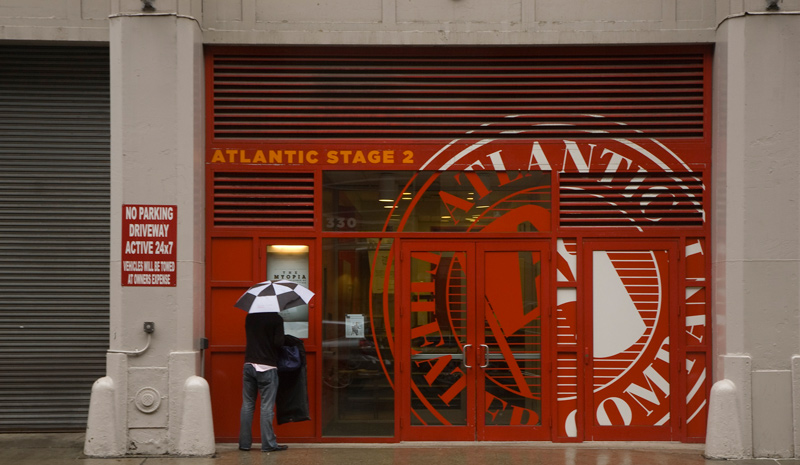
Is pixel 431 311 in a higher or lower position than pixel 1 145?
lower

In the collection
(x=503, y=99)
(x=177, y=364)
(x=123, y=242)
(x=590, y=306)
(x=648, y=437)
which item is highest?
(x=503, y=99)

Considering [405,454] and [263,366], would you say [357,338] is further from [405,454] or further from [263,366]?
[405,454]

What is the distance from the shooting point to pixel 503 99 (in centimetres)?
962

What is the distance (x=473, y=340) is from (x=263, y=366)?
2454 millimetres

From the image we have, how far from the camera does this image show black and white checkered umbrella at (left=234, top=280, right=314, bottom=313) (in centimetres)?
852

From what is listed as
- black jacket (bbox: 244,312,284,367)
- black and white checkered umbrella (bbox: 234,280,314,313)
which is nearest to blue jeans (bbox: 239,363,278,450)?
black jacket (bbox: 244,312,284,367)

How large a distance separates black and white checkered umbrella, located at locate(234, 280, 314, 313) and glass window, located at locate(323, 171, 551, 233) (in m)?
1.06

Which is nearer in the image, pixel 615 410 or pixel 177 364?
pixel 177 364

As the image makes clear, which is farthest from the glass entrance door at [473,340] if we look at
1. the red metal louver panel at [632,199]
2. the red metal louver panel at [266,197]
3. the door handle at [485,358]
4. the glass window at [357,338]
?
the red metal louver panel at [266,197]

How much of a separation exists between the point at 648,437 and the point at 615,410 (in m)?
0.49

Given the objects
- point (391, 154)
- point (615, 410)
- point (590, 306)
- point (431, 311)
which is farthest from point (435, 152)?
point (615, 410)

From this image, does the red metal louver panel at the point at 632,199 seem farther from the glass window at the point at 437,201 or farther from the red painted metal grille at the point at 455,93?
the red painted metal grille at the point at 455,93

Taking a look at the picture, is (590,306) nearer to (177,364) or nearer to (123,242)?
(177,364)

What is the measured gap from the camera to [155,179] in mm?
8930
